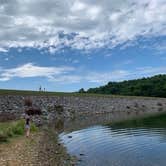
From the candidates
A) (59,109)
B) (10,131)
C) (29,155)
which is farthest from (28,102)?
(29,155)

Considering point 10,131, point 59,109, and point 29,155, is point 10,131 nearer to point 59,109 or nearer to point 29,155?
point 29,155

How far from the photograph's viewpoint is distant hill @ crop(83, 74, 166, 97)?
13288 centimetres

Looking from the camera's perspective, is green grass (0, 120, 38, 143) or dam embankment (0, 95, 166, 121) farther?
dam embankment (0, 95, 166, 121)

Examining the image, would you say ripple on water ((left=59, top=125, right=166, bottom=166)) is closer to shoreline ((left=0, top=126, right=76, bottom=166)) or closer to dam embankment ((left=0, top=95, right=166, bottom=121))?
shoreline ((left=0, top=126, right=76, bottom=166))

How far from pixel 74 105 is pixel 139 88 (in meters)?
78.0

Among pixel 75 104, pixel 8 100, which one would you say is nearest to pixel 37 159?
pixel 8 100

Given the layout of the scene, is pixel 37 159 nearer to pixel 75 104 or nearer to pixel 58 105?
pixel 58 105

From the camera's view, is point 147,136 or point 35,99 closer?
point 147,136

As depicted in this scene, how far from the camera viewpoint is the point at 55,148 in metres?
25.9

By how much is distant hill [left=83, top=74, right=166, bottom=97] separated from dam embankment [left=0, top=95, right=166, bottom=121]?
126 ft

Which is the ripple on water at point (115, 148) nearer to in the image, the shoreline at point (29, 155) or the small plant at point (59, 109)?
the shoreline at point (29, 155)

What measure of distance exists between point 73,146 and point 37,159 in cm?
937

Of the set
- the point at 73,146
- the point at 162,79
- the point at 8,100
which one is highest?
the point at 162,79

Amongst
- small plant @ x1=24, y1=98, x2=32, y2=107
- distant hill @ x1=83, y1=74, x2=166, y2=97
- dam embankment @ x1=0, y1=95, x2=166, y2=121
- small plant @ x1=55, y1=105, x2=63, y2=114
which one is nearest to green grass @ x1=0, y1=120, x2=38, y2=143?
dam embankment @ x1=0, y1=95, x2=166, y2=121
